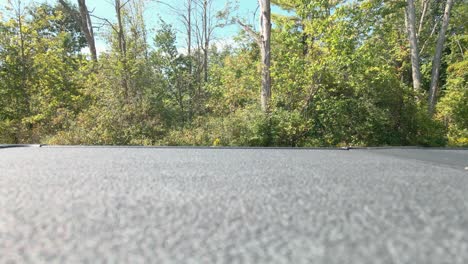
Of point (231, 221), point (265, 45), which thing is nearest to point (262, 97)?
point (265, 45)

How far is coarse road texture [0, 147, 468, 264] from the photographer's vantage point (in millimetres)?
325

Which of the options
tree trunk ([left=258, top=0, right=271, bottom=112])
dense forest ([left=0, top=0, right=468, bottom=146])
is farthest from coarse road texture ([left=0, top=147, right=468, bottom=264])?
tree trunk ([left=258, top=0, right=271, bottom=112])

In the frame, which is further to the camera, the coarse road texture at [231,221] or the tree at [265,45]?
the tree at [265,45]

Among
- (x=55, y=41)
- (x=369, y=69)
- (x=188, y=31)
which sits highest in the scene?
(x=188, y=31)

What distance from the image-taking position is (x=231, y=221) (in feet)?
1.45

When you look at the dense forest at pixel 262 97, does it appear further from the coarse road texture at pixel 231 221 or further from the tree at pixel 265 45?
the coarse road texture at pixel 231 221

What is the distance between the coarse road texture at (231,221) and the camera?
1.07 ft

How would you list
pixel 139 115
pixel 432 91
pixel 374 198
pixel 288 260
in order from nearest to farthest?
pixel 288 260
pixel 374 198
pixel 139 115
pixel 432 91

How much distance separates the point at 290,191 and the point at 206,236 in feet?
1.13

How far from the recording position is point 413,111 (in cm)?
448

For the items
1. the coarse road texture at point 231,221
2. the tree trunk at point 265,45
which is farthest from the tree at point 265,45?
the coarse road texture at point 231,221

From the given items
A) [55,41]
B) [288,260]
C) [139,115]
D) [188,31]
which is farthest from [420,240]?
[188,31]

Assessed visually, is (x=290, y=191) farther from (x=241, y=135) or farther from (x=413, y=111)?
(x=413, y=111)

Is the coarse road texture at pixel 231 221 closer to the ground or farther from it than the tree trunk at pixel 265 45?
closer to the ground
